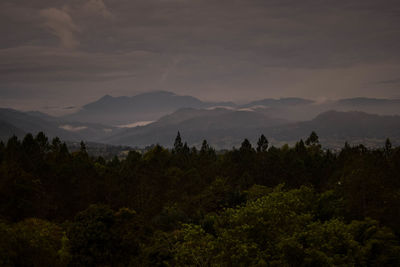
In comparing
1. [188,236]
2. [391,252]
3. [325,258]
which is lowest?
[391,252]

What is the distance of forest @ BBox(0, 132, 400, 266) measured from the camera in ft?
85.7

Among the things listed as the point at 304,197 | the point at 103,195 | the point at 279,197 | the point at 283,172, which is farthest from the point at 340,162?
the point at 279,197

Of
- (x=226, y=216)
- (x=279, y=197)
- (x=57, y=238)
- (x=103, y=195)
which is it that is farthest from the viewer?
(x=103, y=195)

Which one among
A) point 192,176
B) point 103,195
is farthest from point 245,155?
point 103,195

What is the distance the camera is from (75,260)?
34250mm

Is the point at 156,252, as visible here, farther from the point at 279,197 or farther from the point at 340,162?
the point at 340,162

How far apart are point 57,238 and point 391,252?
114ft

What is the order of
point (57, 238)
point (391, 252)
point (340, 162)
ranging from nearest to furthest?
point (391, 252) → point (57, 238) → point (340, 162)

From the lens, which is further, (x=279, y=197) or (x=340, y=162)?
(x=340, y=162)

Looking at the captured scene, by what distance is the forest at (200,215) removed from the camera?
2612 centimetres

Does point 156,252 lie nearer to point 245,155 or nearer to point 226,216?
point 226,216

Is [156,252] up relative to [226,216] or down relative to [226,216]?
down

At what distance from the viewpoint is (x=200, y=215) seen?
181 feet

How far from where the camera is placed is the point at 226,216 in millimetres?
30016
